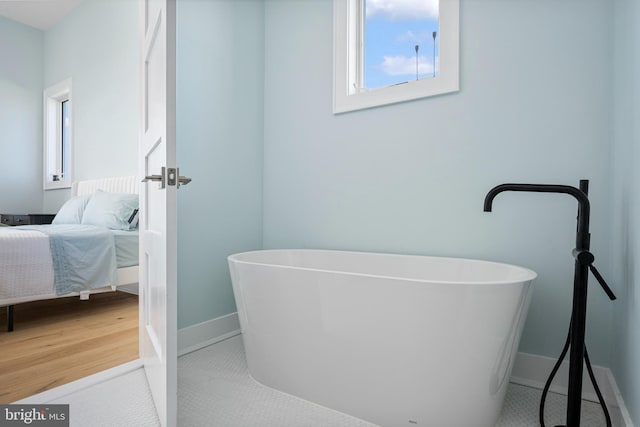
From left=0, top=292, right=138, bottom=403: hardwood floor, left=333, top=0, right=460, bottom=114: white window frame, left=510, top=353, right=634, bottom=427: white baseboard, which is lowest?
left=0, top=292, right=138, bottom=403: hardwood floor

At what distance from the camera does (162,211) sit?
1.11 meters

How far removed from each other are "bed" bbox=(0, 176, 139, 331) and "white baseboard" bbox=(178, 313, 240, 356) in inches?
39.4

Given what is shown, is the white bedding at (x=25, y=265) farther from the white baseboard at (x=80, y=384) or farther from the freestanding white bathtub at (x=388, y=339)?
the freestanding white bathtub at (x=388, y=339)

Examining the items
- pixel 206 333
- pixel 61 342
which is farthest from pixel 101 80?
pixel 206 333

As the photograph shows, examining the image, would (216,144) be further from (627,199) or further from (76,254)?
(627,199)

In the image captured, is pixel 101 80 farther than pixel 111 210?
Yes

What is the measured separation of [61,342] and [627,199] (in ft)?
8.94

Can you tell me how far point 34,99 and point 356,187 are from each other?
4.96 meters

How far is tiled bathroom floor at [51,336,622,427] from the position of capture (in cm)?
122

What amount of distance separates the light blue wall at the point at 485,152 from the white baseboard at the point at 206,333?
2.13ft

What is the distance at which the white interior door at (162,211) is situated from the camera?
1.06 metres

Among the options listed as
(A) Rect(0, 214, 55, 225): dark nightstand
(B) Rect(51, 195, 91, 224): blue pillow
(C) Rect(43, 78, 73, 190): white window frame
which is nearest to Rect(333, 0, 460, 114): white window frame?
(B) Rect(51, 195, 91, 224): blue pillow

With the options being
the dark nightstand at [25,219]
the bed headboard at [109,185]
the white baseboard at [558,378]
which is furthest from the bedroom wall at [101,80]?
the white baseboard at [558,378]

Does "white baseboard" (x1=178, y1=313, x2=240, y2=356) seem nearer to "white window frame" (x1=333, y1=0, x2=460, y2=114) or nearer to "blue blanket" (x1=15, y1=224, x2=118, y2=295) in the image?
"blue blanket" (x1=15, y1=224, x2=118, y2=295)
